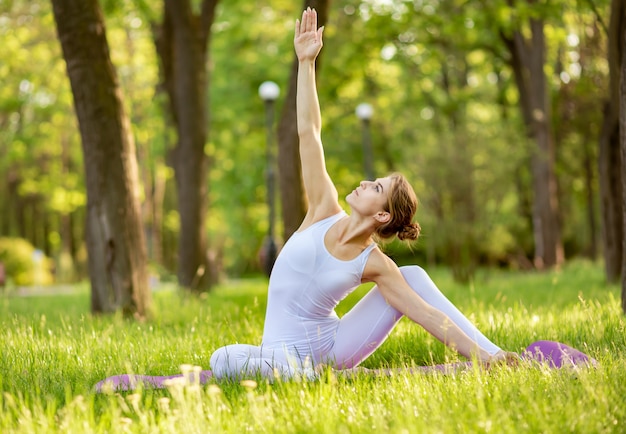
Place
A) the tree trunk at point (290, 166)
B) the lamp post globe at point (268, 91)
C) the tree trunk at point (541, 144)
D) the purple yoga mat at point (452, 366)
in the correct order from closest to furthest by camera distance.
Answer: the purple yoga mat at point (452, 366) → the tree trunk at point (290, 166) → the lamp post globe at point (268, 91) → the tree trunk at point (541, 144)

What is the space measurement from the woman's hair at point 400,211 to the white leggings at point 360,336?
23 cm

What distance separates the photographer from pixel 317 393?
12.9 feet

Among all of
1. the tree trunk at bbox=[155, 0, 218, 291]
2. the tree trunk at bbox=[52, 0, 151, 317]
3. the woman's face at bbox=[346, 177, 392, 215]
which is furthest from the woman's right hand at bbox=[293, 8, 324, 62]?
the tree trunk at bbox=[155, 0, 218, 291]

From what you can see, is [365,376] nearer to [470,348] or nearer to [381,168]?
[470,348]

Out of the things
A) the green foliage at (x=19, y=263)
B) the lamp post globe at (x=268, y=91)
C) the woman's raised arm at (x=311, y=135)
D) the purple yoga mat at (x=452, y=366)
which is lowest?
the green foliage at (x=19, y=263)

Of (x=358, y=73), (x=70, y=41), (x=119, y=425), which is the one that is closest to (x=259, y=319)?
(x=70, y=41)

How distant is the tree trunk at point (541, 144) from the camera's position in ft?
67.5

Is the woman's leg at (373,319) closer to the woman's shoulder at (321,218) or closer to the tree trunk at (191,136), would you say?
the woman's shoulder at (321,218)

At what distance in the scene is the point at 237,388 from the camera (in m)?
4.69

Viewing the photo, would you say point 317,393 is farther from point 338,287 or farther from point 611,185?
point 611,185

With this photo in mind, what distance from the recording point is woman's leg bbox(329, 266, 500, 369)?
517 centimetres

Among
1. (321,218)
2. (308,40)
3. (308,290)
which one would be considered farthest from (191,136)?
(308,290)

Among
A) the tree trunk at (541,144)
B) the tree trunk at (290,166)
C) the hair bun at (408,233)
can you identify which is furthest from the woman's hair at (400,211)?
the tree trunk at (541,144)

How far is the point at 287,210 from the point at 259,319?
4.80 m
